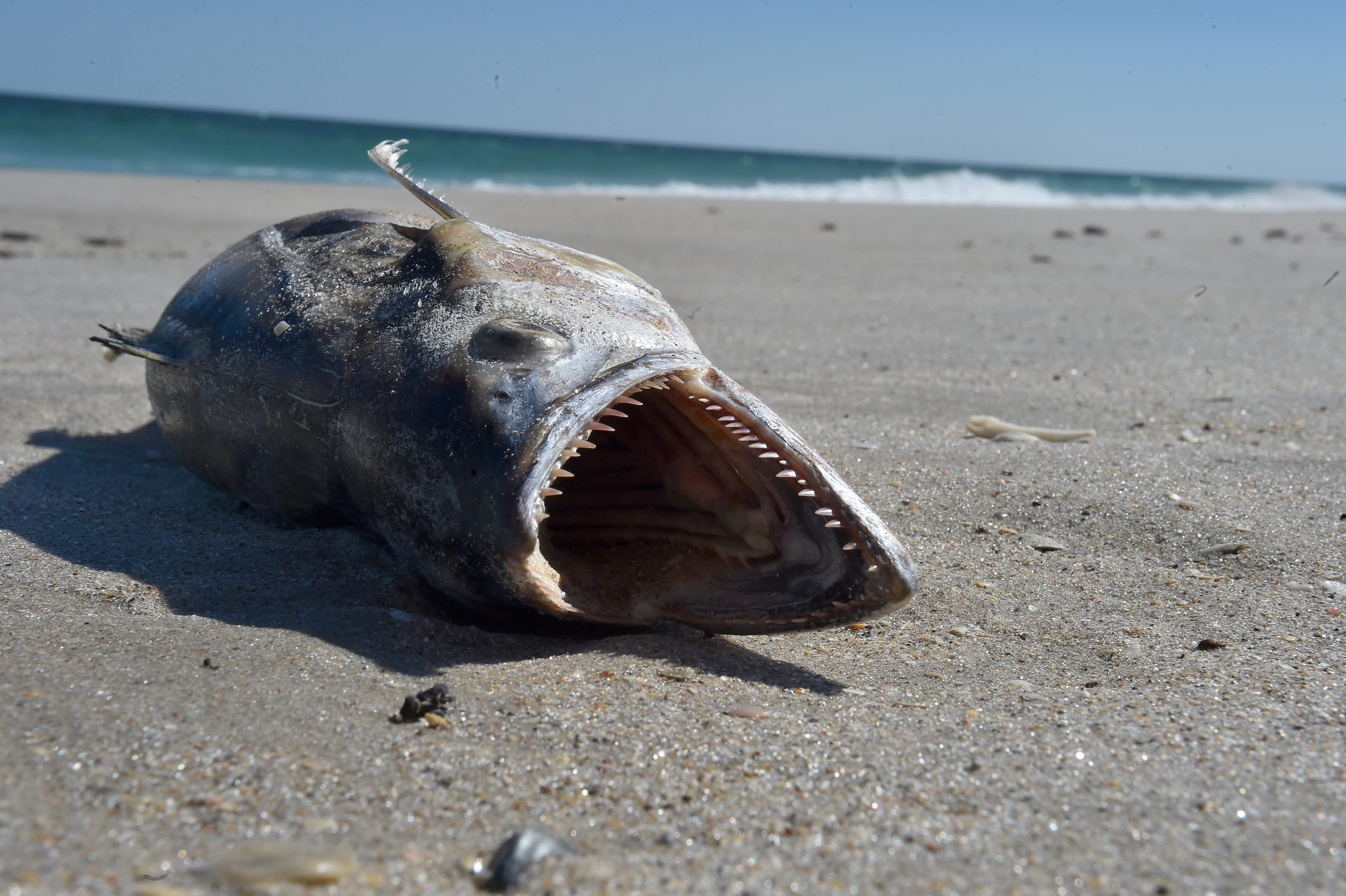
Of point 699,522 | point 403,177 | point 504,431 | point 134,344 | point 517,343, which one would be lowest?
point 699,522

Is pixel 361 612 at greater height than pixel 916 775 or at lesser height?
lesser

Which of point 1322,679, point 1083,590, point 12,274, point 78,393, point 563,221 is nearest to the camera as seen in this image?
point 1322,679

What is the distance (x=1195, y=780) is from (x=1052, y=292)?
727 cm

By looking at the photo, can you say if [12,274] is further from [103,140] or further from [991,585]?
[103,140]

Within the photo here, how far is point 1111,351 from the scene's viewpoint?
629cm

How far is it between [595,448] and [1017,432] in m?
2.25

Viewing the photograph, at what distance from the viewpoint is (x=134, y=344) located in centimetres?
367

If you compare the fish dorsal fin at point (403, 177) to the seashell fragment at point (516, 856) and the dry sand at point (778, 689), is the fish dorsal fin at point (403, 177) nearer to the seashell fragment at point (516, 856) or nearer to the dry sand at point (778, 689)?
the dry sand at point (778, 689)

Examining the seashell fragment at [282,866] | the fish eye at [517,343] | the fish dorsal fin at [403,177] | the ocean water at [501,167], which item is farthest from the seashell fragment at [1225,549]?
the ocean water at [501,167]

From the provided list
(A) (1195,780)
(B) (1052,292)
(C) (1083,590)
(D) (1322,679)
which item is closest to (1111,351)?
(B) (1052,292)

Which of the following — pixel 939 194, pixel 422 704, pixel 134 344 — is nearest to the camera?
pixel 422 704

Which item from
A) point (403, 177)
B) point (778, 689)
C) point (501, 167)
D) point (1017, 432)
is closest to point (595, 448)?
point (778, 689)

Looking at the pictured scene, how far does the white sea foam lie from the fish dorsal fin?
55.5 ft

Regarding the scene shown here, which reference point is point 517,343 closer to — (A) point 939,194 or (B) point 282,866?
(B) point 282,866
